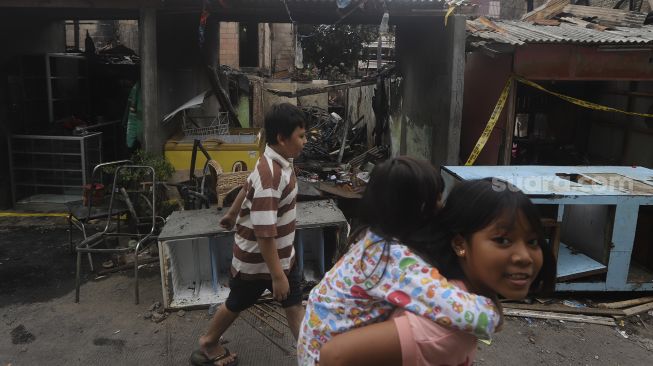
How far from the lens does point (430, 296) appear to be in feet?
4.05

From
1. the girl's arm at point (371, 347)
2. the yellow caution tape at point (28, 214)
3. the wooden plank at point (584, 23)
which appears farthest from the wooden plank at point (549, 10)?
the girl's arm at point (371, 347)

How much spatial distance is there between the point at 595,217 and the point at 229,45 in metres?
13.2

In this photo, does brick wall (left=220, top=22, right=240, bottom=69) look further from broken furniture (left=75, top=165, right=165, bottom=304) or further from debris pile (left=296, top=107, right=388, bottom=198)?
broken furniture (left=75, top=165, right=165, bottom=304)

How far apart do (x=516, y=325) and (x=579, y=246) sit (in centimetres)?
135

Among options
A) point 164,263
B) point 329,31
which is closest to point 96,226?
point 164,263

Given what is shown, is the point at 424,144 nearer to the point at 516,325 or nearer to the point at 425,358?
the point at 516,325

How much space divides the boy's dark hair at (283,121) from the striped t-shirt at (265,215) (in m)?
0.11

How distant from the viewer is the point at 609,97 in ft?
29.6


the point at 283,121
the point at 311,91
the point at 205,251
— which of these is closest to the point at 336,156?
the point at 311,91

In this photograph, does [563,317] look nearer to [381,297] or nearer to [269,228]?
[269,228]

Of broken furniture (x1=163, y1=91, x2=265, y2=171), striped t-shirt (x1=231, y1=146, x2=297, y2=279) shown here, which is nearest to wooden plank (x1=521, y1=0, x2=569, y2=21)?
broken furniture (x1=163, y1=91, x2=265, y2=171)

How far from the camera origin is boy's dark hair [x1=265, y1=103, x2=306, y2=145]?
2.77 metres

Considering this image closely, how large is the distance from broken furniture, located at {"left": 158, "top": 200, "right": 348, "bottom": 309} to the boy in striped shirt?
3.32 ft

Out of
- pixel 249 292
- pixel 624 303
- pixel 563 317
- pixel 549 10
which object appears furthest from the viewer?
pixel 549 10
